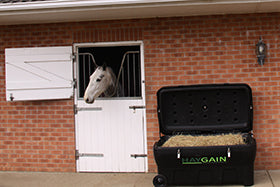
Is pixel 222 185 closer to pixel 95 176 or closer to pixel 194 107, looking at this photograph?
pixel 194 107

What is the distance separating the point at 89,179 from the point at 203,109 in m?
2.10

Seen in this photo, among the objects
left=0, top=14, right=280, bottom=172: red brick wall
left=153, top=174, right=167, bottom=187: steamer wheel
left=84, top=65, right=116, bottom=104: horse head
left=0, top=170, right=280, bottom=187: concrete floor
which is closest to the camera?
left=153, top=174, right=167, bottom=187: steamer wheel

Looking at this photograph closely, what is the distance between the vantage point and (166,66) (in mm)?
5836

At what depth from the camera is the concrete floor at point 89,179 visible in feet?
17.5

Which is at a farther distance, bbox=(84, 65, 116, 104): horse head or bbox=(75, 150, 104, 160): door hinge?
bbox=(75, 150, 104, 160): door hinge

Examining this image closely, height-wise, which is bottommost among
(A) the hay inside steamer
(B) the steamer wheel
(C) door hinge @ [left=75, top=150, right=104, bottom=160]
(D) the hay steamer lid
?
(B) the steamer wheel

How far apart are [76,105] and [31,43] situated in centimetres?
132

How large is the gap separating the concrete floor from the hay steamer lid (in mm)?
795

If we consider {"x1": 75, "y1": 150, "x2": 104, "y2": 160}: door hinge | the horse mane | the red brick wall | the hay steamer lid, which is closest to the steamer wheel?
the hay steamer lid

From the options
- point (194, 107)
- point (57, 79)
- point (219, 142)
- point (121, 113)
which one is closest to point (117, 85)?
point (121, 113)

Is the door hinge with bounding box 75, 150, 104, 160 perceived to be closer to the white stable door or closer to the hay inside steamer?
the white stable door

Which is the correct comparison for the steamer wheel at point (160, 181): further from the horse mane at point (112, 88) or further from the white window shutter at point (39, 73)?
the white window shutter at point (39, 73)

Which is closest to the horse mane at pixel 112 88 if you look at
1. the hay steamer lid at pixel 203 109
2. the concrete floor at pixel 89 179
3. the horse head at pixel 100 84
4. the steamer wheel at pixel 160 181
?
the horse head at pixel 100 84

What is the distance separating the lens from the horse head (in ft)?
17.9
